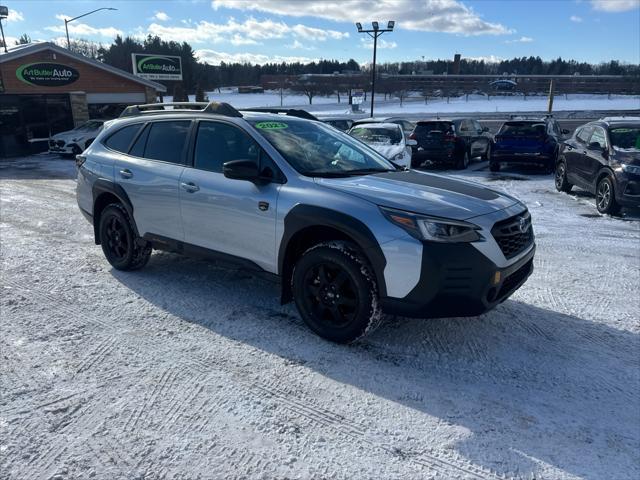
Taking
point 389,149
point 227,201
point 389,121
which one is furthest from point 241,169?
point 389,121

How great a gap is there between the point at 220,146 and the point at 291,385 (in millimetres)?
2279

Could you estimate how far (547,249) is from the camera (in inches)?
253

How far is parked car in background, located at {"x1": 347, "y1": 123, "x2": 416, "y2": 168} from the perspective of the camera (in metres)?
11.4

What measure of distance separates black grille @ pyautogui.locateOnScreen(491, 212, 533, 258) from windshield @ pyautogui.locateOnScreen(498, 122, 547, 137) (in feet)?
35.8

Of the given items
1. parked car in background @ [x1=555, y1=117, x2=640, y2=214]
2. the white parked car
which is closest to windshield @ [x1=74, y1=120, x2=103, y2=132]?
the white parked car

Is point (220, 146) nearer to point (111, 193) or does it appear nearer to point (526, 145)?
point (111, 193)

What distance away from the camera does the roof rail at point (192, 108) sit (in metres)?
4.52

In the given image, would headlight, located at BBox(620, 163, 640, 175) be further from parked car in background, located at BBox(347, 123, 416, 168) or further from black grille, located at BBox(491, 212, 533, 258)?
black grille, located at BBox(491, 212, 533, 258)

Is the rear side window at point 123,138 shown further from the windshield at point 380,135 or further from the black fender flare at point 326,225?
the windshield at point 380,135

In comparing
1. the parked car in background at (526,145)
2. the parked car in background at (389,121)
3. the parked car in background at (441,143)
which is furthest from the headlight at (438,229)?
the parked car in background at (441,143)

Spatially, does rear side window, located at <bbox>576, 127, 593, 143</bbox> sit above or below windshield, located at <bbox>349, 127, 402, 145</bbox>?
above

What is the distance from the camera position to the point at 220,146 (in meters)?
4.41

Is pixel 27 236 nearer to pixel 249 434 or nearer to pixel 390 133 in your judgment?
pixel 249 434

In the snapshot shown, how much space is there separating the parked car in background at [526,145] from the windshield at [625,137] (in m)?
4.24
